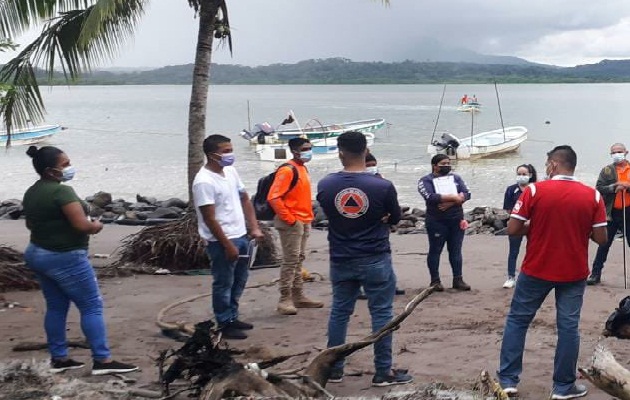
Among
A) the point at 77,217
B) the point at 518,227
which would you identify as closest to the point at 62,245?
the point at 77,217

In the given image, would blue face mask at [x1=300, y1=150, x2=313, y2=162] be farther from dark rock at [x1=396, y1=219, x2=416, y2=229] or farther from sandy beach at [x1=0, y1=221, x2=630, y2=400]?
dark rock at [x1=396, y1=219, x2=416, y2=229]

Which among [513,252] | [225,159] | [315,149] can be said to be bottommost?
[315,149]

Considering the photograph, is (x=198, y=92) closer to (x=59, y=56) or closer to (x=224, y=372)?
(x=59, y=56)

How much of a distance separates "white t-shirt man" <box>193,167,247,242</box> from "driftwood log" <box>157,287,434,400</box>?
132cm

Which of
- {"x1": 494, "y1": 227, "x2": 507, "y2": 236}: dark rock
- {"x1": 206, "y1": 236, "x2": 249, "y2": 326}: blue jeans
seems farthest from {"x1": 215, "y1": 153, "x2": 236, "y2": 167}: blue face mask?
{"x1": 494, "y1": 227, "x2": 507, "y2": 236}: dark rock

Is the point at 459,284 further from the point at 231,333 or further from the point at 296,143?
the point at 231,333

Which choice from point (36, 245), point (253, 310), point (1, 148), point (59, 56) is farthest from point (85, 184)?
point (36, 245)

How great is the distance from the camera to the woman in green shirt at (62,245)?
561 cm

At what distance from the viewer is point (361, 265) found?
5637mm

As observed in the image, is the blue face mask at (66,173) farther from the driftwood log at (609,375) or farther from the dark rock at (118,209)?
the dark rock at (118,209)

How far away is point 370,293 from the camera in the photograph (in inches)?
226

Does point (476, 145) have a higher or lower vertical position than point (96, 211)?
lower

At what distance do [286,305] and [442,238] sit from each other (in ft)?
7.04

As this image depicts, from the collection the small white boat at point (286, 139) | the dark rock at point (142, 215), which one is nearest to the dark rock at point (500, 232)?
the dark rock at point (142, 215)
